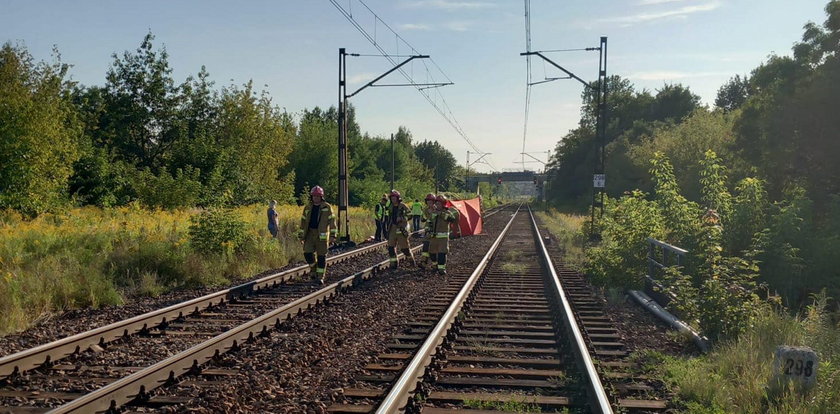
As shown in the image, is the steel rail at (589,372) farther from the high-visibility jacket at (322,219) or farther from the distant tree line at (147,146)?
the distant tree line at (147,146)

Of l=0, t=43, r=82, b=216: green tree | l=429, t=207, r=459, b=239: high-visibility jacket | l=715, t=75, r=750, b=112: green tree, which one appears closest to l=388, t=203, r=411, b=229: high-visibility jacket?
l=429, t=207, r=459, b=239: high-visibility jacket

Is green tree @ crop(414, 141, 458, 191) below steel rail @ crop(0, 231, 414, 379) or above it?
above

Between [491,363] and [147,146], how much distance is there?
1607 inches

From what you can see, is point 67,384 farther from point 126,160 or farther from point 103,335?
point 126,160

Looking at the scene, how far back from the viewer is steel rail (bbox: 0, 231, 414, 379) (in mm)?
6043

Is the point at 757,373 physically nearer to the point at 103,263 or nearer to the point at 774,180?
the point at 103,263

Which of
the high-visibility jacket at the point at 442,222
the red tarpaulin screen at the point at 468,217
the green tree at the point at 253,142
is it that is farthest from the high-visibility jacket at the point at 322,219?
the green tree at the point at 253,142

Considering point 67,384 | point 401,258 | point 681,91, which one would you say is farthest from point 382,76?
point 681,91

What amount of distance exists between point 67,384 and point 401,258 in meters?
11.8

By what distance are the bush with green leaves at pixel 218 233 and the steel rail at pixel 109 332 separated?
3106 millimetres

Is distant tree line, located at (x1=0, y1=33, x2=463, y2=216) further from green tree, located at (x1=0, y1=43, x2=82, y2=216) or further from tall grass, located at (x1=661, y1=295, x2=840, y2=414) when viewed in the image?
tall grass, located at (x1=661, y1=295, x2=840, y2=414)

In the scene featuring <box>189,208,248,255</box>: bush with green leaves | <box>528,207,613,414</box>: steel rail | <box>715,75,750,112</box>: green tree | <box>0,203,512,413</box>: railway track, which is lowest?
<box>0,203,512,413</box>: railway track

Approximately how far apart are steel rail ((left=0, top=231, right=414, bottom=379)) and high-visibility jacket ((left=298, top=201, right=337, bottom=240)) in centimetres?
129

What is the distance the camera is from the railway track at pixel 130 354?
17.3 ft
